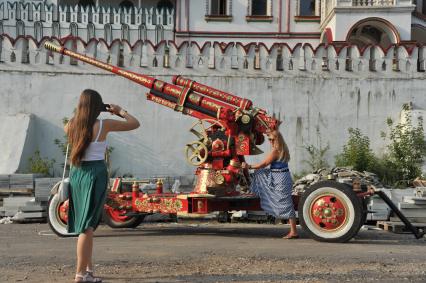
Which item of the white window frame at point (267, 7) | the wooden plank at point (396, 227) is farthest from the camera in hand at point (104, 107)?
the white window frame at point (267, 7)

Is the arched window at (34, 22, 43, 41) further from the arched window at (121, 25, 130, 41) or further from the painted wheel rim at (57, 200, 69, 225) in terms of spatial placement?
the painted wheel rim at (57, 200, 69, 225)

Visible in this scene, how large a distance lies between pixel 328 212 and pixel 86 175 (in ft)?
13.6

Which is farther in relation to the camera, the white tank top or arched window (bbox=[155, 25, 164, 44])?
arched window (bbox=[155, 25, 164, 44])

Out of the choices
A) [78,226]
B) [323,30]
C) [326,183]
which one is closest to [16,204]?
[326,183]

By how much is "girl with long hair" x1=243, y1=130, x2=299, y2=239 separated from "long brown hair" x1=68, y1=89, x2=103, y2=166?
13.3ft

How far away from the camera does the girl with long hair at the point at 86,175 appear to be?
16.8ft

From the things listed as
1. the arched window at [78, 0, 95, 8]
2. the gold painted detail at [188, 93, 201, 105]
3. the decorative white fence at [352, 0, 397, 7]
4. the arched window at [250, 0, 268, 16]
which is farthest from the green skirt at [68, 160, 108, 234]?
the arched window at [78, 0, 95, 8]

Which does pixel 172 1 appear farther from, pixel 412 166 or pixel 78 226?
pixel 78 226

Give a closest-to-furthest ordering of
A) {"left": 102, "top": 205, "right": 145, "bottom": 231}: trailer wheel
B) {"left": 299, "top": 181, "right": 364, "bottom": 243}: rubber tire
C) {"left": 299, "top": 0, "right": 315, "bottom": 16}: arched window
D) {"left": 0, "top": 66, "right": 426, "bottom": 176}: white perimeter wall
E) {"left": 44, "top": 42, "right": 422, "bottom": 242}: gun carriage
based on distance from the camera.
A: {"left": 299, "top": 181, "right": 364, "bottom": 243}: rubber tire < {"left": 44, "top": 42, "right": 422, "bottom": 242}: gun carriage < {"left": 102, "top": 205, "right": 145, "bottom": 231}: trailer wheel < {"left": 0, "top": 66, "right": 426, "bottom": 176}: white perimeter wall < {"left": 299, "top": 0, "right": 315, "bottom": 16}: arched window

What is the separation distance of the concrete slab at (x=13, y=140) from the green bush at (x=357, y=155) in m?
9.16

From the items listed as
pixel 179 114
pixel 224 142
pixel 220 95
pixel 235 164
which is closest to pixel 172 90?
pixel 220 95

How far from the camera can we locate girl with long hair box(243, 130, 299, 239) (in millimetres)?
8711

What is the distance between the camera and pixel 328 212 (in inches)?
322

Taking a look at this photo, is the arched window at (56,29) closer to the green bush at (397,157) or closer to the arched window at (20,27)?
Answer: the arched window at (20,27)
